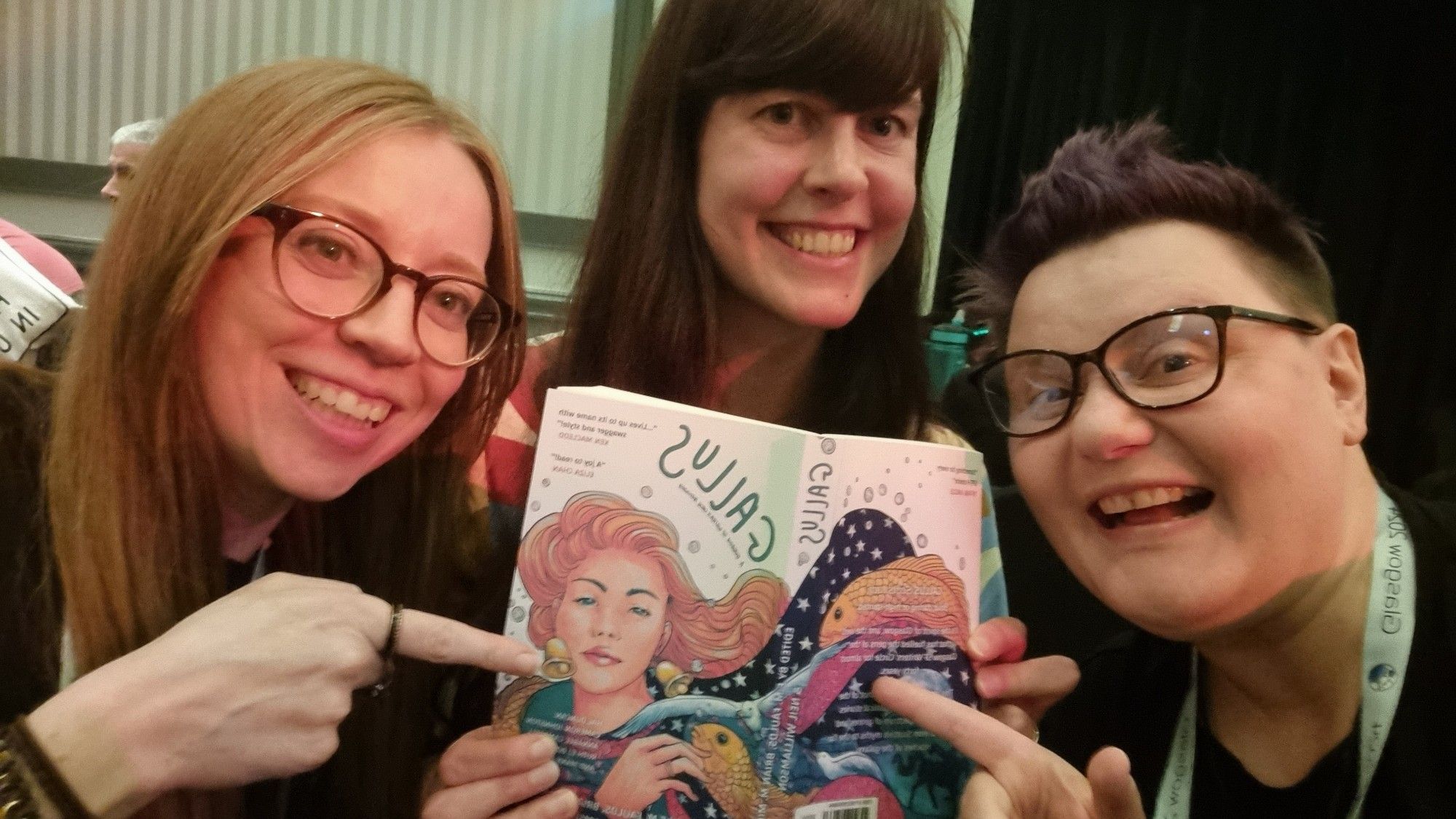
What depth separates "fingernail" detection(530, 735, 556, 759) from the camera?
72cm

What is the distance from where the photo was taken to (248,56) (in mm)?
1038

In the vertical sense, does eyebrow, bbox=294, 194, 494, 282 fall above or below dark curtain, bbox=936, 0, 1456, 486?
below

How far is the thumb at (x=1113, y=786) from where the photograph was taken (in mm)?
686

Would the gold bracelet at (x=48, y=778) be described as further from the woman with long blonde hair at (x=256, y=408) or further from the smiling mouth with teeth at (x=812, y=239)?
the smiling mouth with teeth at (x=812, y=239)

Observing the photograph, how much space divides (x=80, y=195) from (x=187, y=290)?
0.87 m

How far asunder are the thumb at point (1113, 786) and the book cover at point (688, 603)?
207 mm

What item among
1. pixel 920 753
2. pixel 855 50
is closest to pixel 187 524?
pixel 920 753

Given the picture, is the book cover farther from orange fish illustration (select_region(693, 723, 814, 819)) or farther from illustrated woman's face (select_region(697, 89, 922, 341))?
illustrated woman's face (select_region(697, 89, 922, 341))

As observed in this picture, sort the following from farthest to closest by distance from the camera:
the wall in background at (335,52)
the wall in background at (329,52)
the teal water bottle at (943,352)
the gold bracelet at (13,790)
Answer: the wall in background at (335,52), the wall in background at (329,52), the teal water bottle at (943,352), the gold bracelet at (13,790)

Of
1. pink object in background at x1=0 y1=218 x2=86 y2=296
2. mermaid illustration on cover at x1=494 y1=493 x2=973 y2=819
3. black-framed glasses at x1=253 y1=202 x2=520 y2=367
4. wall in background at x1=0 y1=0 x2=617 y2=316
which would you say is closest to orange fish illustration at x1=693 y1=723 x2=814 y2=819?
mermaid illustration on cover at x1=494 y1=493 x2=973 y2=819

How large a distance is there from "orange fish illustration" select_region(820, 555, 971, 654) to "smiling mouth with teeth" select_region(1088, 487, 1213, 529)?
159 millimetres

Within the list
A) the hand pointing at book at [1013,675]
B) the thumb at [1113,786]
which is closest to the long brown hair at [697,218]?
the hand pointing at book at [1013,675]

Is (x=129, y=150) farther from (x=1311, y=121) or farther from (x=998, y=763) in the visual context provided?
(x=1311, y=121)

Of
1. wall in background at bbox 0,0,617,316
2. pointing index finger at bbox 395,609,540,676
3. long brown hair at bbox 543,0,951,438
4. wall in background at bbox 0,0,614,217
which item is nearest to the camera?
pointing index finger at bbox 395,609,540,676
